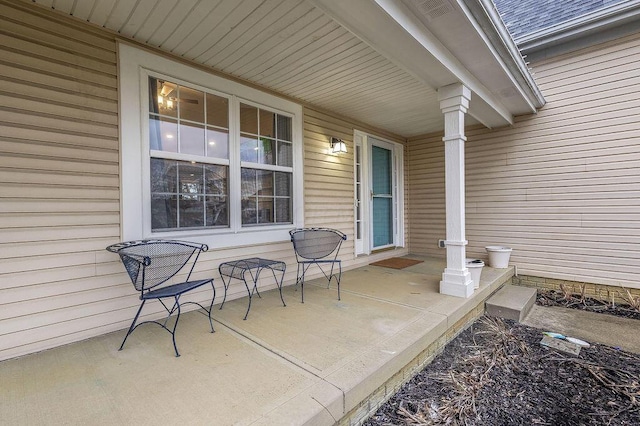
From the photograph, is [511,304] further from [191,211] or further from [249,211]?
[191,211]

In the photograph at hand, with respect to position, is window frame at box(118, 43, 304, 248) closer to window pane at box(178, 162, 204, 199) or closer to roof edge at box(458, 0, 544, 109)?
window pane at box(178, 162, 204, 199)

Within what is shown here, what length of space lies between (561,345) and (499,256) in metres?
Answer: 2.00

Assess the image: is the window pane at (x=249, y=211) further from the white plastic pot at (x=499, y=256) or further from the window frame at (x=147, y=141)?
the white plastic pot at (x=499, y=256)

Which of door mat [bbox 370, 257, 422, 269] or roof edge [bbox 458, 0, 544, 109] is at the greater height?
roof edge [bbox 458, 0, 544, 109]

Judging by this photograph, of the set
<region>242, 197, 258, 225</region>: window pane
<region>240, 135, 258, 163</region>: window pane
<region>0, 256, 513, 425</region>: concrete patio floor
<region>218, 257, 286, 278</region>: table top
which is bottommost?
<region>0, 256, 513, 425</region>: concrete patio floor

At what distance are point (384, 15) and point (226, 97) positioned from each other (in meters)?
1.91

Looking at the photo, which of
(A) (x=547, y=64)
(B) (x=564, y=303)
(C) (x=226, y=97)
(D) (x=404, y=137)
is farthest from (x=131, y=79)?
(B) (x=564, y=303)

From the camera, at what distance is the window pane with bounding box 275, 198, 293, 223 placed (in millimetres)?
3896

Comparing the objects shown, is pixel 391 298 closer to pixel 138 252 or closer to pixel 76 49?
pixel 138 252

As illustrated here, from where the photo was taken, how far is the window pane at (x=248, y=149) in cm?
346

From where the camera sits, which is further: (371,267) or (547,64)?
(371,267)

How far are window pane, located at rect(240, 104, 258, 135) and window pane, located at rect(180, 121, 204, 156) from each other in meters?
0.51

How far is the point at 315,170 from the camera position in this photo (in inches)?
170

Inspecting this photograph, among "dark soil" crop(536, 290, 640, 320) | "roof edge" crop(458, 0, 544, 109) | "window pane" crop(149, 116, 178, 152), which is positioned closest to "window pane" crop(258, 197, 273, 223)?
"window pane" crop(149, 116, 178, 152)
